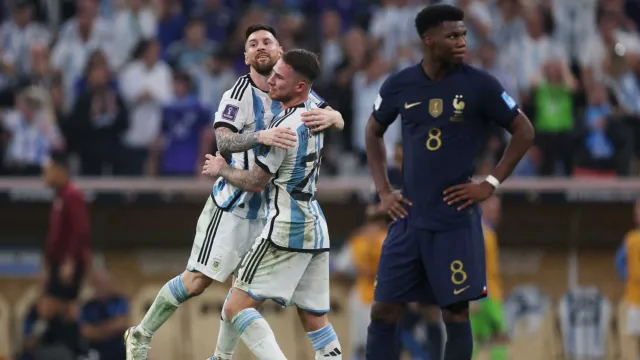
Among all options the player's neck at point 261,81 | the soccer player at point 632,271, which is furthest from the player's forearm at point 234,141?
the soccer player at point 632,271

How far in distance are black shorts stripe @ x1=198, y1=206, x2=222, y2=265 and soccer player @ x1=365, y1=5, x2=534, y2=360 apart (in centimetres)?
124

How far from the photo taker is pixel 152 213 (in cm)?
1617

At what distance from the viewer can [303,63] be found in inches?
336

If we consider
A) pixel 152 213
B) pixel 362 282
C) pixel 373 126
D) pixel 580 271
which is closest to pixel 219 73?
pixel 152 213

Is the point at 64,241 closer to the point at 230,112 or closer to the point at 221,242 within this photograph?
the point at 221,242

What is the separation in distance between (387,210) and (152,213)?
7352 mm

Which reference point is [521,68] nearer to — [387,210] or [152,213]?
[152,213]

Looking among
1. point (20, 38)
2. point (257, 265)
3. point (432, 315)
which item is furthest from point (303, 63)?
point (20, 38)

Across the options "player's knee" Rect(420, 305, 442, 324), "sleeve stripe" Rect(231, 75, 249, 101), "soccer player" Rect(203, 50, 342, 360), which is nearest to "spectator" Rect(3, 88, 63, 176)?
"player's knee" Rect(420, 305, 442, 324)

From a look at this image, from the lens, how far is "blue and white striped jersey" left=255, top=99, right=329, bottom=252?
8.60 metres

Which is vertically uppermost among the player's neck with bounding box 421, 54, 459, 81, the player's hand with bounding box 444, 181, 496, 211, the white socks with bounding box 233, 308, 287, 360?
the player's neck with bounding box 421, 54, 459, 81

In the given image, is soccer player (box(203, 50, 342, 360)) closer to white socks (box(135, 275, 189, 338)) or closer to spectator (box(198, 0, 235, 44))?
white socks (box(135, 275, 189, 338))

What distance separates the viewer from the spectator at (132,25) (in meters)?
17.3

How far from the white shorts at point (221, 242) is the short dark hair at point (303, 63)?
1.35 metres
